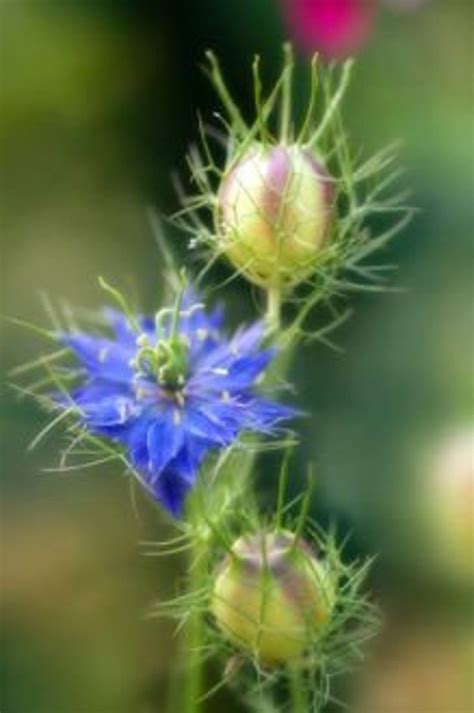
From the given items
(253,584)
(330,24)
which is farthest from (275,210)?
(330,24)

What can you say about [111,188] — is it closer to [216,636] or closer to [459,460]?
[459,460]

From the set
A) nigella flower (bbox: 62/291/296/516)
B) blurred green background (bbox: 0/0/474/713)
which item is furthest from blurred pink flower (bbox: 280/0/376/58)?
nigella flower (bbox: 62/291/296/516)

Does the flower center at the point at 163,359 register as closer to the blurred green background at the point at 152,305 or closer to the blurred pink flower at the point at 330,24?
the blurred green background at the point at 152,305

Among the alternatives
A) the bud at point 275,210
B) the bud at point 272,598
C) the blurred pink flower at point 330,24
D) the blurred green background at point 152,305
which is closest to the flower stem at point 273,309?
the bud at point 275,210

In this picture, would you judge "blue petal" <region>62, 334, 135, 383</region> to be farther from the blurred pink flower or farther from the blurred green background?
the blurred pink flower

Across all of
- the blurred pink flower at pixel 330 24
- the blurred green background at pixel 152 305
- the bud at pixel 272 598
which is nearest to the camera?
the bud at pixel 272 598
